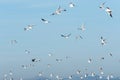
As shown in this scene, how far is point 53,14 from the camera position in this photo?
60.0 meters

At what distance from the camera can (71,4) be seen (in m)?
61.6

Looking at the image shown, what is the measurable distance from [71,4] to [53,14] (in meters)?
3.18

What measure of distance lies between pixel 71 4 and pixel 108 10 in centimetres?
535

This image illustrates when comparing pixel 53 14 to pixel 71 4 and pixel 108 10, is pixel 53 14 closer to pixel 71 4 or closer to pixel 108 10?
pixel 71 4

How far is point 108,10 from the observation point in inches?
2329

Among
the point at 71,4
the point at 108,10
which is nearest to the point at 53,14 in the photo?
the point at 71,4

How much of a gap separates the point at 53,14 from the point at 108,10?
712 centimetres
